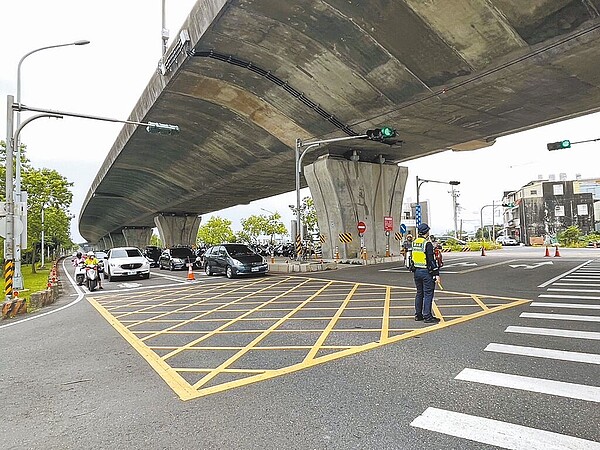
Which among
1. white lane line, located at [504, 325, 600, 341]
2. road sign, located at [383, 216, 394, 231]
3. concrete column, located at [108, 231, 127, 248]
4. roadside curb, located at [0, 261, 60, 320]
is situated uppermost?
concrete column, located at [108, 231, 127, 248]

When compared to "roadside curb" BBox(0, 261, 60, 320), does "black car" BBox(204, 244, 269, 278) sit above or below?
above

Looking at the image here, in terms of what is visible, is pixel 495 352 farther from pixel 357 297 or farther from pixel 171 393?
pixel 357 297

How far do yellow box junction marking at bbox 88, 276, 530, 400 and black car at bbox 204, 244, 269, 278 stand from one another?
5024mm

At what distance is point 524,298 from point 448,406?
7.41m

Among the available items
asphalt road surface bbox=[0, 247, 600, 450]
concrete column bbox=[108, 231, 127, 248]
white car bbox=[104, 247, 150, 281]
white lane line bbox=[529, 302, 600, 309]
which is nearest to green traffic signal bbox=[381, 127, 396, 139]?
asphalt road surface bbox=[0, 247, 600, 450]

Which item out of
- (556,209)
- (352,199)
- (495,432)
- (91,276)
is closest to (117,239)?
(352,199)

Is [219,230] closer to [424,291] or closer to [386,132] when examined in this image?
[386,132]

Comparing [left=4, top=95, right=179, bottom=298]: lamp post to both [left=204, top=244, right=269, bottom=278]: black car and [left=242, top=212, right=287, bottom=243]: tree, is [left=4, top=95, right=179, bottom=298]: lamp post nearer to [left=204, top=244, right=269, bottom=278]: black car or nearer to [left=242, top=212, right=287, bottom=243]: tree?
[left=204, top=244, right=269, bottom=278]: black car

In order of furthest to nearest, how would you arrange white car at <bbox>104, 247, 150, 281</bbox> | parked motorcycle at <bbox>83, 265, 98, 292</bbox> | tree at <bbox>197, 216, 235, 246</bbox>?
tree at <bbox>197, 216, 235, 246</bbox> < white car at <bbox>104, 247, 150, 281</bbox> < parked motorcycle at <bbox>83, 265, 98, 292</bbox>

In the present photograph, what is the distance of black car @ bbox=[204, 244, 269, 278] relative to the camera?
746 inches

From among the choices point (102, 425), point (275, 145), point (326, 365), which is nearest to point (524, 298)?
point (326, 365)

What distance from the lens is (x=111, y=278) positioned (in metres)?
21.2

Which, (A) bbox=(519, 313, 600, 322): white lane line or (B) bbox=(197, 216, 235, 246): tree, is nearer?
(A) bbox=(519, 313, 600, 322): white lane line

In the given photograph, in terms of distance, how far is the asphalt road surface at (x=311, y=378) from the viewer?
→ 3.54m
